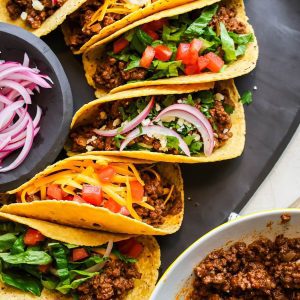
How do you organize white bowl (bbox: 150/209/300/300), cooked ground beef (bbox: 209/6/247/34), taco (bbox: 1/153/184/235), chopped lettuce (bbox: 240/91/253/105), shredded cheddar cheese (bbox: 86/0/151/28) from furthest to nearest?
chopped lettuce (bbox: 240/91/253/105) < cooked ground beef (bbox: 209/6/247/34) < shredded cheddar cheese (bbox: 86/0/151/28) < taco (bbox: 1/153/184/235) < white bowl (bbox: 150/209/300/300)

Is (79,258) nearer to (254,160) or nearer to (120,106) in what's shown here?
(120,106)

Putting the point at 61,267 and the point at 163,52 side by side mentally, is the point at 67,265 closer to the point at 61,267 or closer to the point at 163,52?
the point at 61,267

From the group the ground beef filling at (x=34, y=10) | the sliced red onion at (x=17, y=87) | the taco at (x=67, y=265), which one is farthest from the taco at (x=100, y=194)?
the ground beef filling at (x=34, y=10)

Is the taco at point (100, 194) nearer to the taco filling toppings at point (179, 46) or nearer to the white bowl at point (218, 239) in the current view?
the white bowl at point (218, 239)

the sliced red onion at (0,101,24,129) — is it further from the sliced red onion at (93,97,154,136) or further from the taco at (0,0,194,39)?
the sliced red onion at (93,97,154,136)

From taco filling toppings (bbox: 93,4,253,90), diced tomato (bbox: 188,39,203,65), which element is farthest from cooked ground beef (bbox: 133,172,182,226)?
diced tomato (bbox: 188,39,203,65)
